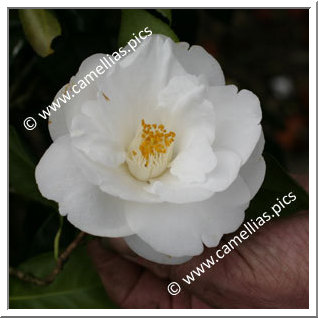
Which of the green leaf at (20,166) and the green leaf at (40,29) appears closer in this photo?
the green leaf at (40,29)

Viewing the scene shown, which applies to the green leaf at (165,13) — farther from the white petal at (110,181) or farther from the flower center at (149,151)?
the white petal at (110,181)

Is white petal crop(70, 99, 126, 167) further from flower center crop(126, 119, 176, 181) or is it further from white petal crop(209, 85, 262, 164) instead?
white petal crop(209, 85, 262, 164)

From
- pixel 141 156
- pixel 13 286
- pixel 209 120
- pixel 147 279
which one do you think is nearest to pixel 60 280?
pixel 13 286

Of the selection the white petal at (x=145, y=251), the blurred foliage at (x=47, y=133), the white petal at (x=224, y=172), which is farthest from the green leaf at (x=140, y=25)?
the white petal at (x=145, y=251)

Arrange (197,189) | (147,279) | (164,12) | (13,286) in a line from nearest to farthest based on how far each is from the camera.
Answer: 1. (197,189)
2. (164,12)
3. (13,286)
4. (147,279)

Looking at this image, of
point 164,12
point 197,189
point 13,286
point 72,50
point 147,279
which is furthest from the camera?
point 147,279

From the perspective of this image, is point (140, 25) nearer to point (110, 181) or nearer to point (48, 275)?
point (110, 181)

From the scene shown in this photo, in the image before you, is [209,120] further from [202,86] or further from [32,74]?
[32,74]

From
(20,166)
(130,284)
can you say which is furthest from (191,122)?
(130,284)
